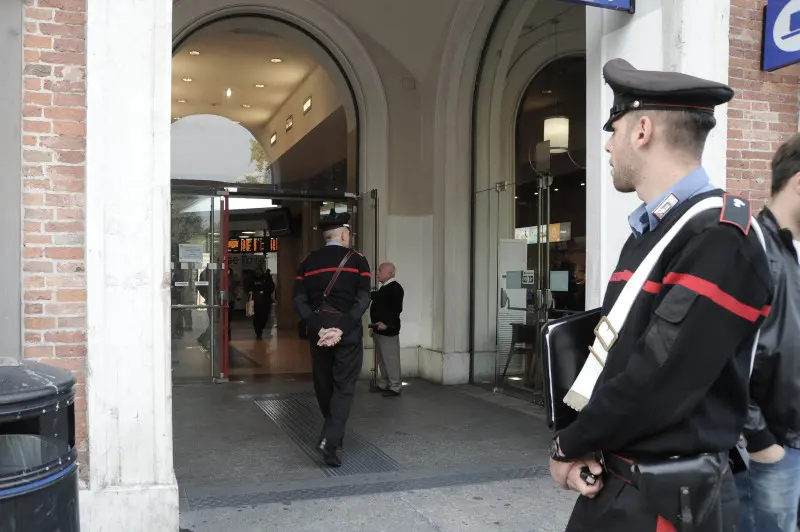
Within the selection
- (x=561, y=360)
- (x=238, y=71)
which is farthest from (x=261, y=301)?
(x=561, y=360)

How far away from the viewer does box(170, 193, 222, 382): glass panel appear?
32.6 ft

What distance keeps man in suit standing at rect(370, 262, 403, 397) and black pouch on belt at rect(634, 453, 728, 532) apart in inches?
284

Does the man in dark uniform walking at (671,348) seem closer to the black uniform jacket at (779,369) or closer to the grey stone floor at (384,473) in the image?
the black uniform jacket at (779,369)

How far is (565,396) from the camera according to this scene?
1817mm

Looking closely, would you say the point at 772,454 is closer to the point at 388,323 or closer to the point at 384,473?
the point at 384,473

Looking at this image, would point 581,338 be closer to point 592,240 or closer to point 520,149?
point 592,240

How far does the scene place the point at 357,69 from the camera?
10109mm

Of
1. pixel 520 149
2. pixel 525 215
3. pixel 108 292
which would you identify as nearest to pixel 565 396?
pixel 108 292

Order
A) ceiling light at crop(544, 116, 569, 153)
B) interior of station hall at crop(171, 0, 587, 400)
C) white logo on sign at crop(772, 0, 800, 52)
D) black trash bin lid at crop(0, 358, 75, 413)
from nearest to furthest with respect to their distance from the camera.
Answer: black trash bin lid at crop(0, 358, 75, 413) → white logo on sign at crop(772, 0, 800, 52) → ceiling light at crop(544, 116, 569, 153) → interior of station hall at crop(171, 0, 587, 400)

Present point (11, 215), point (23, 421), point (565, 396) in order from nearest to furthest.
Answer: point (565, 396) < point (23, 421) < point (11, 215)

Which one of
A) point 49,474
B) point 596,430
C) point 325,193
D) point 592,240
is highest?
point 325,193

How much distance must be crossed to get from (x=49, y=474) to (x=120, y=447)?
165 cm

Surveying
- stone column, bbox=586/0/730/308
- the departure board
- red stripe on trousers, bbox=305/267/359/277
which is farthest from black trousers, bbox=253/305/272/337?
stone column, bbox=586/0/730/308

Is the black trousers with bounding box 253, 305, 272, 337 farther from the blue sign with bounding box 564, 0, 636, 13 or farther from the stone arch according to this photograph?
the blue sign with bounding box 564, 0, 636, 13
